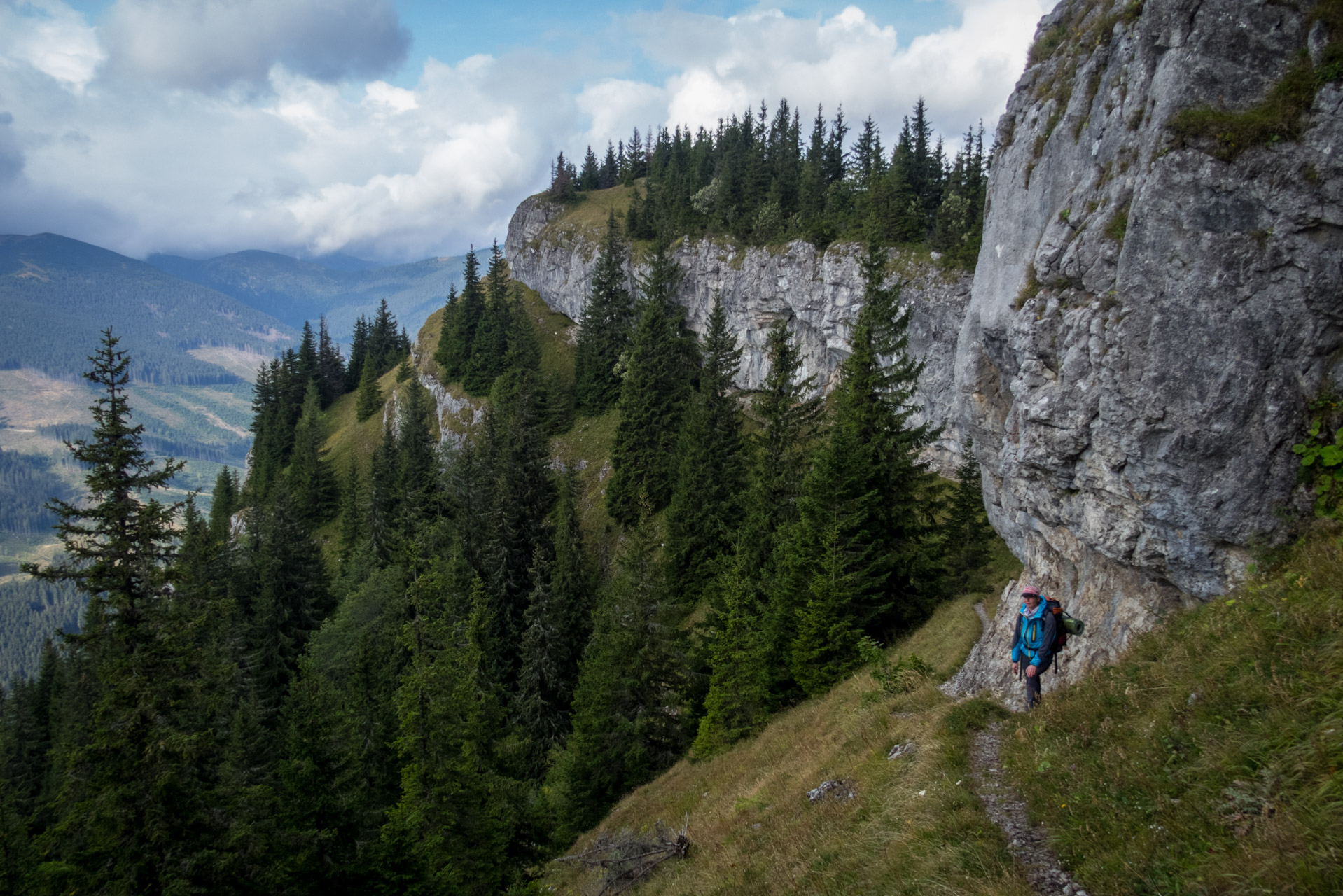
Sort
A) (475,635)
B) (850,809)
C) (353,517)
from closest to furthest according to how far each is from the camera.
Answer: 1. (850,809)
2. (475,635)
3. (353,517)

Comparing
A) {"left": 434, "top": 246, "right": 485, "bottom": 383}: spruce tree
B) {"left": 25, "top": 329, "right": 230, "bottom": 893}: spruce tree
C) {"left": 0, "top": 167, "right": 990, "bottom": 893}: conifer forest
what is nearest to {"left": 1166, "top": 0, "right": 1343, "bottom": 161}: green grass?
{"left": 0, "top": 167, "right": 990, "bottom": 893}: conifer forest

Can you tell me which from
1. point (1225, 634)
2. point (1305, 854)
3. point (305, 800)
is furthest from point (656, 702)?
point (1305, 854)

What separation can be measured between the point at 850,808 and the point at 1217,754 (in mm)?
5300

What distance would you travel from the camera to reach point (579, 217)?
318 feet

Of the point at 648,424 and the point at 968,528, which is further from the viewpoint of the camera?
the point at 648,424

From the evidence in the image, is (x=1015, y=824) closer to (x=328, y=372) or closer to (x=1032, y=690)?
(x=1032, y=690)

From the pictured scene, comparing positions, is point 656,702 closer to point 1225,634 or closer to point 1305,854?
point 1225,634

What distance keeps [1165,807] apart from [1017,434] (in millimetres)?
8555

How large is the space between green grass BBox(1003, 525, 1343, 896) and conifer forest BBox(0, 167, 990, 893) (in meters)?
11.3

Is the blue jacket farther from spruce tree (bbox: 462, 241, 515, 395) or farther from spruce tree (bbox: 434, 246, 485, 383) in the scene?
spruce tree (bbox: 434, 246, 485, 383)

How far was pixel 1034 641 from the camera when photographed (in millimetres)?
9961

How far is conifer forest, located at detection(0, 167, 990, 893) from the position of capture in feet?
46.1

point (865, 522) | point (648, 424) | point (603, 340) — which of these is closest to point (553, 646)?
point (648, 424)

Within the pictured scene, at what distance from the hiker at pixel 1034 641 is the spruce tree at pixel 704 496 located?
77.5 feet
